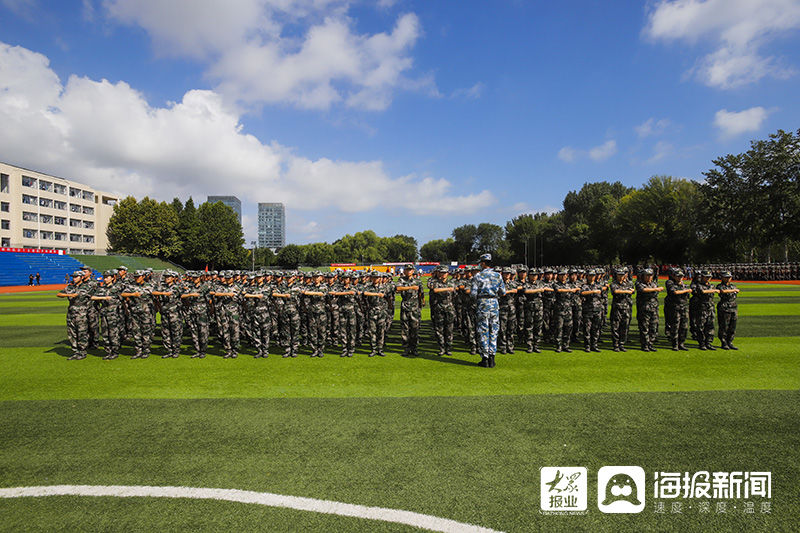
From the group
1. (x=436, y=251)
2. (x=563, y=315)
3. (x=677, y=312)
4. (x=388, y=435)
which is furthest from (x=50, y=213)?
(x=436, y=251)

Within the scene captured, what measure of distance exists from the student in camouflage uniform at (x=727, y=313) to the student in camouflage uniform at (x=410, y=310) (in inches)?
287

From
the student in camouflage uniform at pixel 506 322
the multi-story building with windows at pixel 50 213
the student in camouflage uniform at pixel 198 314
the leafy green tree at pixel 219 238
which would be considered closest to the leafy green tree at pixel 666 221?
the student in camouflage uniform at pixel 506 322

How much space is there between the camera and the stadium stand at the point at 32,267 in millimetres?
43938

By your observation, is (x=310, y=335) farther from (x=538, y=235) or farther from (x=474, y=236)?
(x=474, y=236)

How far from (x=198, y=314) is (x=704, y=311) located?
12.2m

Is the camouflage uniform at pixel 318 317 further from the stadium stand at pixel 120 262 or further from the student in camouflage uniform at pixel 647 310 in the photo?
the stadium stand at pixel 120 262

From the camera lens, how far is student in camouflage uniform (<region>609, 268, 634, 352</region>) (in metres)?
9.62

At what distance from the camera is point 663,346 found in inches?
399

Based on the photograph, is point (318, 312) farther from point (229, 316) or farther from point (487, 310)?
point (487, 310)

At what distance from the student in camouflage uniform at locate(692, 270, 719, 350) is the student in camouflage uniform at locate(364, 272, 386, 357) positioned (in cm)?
767

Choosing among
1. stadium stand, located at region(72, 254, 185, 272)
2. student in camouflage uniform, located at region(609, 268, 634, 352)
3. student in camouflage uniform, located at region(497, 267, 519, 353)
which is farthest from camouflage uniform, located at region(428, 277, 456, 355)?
stadium stand, located at region(72, 254, 185, 272)
